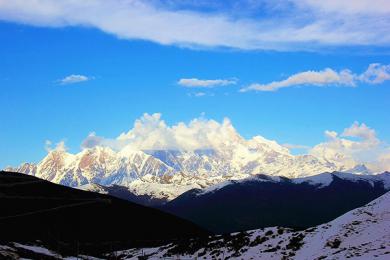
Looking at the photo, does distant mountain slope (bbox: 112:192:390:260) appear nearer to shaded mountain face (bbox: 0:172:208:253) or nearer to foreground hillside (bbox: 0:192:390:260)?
foreground hillside (bbox: 0:192:390:260)

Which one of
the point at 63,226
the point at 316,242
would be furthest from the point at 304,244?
the point at 63,226

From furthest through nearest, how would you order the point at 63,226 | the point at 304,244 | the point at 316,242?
the point at 63,226, the point at 304,244, the point at 316,242

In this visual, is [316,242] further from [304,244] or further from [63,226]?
[63,226]

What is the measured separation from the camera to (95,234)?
17625cm

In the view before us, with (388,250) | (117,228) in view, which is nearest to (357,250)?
(388,250)

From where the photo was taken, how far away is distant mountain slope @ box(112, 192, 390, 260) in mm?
67438

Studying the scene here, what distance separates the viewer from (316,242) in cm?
8025

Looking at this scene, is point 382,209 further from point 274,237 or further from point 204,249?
point 204,249

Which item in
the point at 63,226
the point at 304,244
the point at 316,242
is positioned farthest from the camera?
the point at 63,226

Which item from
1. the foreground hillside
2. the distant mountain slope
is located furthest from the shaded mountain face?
the distant mountain slope

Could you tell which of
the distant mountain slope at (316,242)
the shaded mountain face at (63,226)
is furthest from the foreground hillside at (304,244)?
the shaded mountain face at (63,226)

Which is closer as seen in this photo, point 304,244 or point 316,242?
point 316,242

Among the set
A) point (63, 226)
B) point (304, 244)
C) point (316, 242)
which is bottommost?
point (304, 244)

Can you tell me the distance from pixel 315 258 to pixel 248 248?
2605cm
